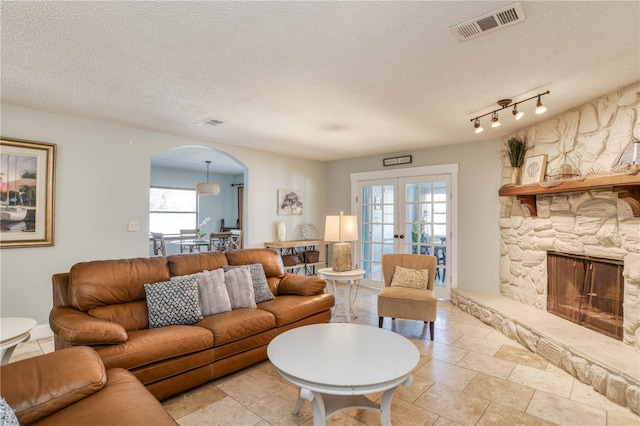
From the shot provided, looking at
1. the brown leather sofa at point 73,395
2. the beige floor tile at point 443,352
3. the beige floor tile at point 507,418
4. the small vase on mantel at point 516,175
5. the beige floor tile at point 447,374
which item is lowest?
the beige floor tile at point 443,352

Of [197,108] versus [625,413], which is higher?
[197,108]

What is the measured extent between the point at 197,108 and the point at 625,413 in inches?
166

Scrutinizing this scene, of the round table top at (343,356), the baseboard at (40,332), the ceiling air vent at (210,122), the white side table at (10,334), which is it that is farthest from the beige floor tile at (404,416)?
the baseboard at (40,332)

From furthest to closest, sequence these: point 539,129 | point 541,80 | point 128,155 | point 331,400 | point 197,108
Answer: point 128,155 < point 539,129 < point 197,108 < point 541,80 < point 331,400

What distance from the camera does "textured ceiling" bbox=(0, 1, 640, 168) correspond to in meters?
Answer: 1.79

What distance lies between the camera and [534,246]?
3.87 metres

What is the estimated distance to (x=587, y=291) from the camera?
128 inches

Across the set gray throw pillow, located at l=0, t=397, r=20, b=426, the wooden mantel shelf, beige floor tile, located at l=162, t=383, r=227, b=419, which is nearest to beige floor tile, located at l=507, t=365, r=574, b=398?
the wooden mantel shelf

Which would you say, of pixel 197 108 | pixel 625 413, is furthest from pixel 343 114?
pixel 625 413

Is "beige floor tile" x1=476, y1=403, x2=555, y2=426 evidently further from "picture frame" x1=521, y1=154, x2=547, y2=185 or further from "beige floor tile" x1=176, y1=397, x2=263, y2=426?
"picture frame" x1=521, y1=154, x2=547, y2=185

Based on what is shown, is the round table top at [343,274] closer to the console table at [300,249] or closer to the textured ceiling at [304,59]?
the console table at [300,249]

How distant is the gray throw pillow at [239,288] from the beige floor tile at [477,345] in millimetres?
2114

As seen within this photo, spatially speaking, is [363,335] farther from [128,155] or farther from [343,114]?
[128,155]

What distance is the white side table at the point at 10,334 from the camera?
1.96 m
